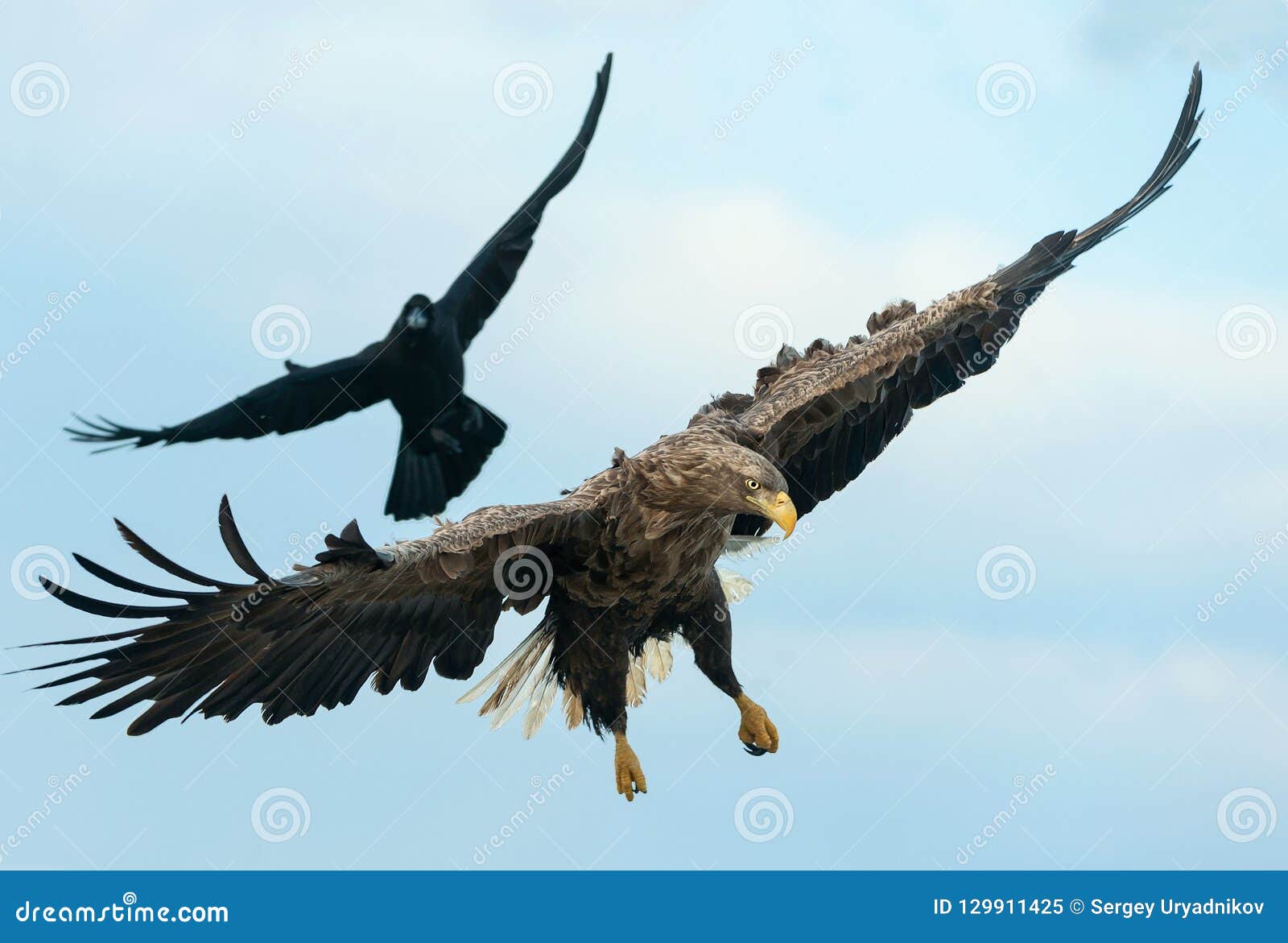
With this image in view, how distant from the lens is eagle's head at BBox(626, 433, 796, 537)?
272 inches

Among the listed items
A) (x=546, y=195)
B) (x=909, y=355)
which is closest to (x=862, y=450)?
(x=909, y=355)

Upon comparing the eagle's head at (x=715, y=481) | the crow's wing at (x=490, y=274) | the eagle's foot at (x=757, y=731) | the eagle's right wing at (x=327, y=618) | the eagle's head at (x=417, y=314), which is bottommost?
the eagle's right wing at (x=327, y=618)

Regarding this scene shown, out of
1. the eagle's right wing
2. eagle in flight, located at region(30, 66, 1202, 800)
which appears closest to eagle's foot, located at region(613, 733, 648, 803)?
eagle in flight, located at region(30, 66, 1202, 800)

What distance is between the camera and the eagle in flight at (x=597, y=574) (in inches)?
254

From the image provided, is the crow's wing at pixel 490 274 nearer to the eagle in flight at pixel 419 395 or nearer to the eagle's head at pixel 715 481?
the eagle in flight at pixel 419 395

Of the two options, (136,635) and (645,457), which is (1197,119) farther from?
(136,635)

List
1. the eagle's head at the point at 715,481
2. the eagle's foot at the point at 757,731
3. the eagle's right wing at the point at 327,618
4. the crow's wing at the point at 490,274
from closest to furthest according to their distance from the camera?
the eagle's right wing at the point at 327,618, the eagle's head at the point at 715,481, the eagle's foot at the point at 757,731, the crow's wing at the point at 490,274

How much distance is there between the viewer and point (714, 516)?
7.24 meters

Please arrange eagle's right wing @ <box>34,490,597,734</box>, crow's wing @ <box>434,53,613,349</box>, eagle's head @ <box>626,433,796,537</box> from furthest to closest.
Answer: crow's wing @ <box>434,53,613,349</box> < eagle's head @ <box>626,433,796,537</box> < eagle's right wing @ <box>34,490,597,734</box>

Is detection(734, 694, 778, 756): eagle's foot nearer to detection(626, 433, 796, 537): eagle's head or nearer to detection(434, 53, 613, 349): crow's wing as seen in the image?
detection(626, 433, 796, 537): eagle's head

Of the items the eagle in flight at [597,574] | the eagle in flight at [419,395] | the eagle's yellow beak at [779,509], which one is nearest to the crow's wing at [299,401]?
the eagle in flight at [419,395]

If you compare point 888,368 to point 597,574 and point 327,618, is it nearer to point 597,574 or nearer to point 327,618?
point 597,574

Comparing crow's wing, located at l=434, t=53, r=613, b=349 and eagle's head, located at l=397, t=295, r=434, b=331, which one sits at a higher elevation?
crow's wing, located at l=434, t=53, r=613, b=349

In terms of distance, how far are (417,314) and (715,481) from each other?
3.64m
